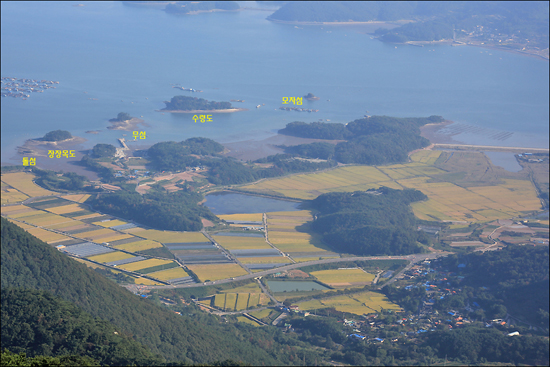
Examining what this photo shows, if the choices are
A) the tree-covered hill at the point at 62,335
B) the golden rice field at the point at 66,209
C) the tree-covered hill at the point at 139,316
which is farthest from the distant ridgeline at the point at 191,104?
the tree-covered hill at the point at 62,335

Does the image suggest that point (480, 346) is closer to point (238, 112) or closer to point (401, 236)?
point (401, 236)

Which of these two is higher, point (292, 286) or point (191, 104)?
point (191, 104)

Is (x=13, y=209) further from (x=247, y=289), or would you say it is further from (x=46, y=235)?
(x=247, y=289)

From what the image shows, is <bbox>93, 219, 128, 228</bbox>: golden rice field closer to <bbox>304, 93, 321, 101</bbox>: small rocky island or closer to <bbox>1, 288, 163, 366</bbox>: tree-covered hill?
<bbox>1, 288, 163, 366</bbox>: tree-covered hill

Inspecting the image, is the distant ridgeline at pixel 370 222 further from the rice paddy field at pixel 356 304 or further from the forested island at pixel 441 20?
the forested island at pixel 441 20

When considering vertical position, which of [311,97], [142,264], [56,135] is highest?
[311,97]

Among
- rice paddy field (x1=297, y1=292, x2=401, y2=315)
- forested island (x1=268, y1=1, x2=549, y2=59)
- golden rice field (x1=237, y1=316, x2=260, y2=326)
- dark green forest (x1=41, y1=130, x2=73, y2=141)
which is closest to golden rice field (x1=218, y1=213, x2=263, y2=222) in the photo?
rice paddy field (x1=297, y1=292, x2=401, y2=315)

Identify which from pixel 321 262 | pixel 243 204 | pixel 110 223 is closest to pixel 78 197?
pixel 110 223
